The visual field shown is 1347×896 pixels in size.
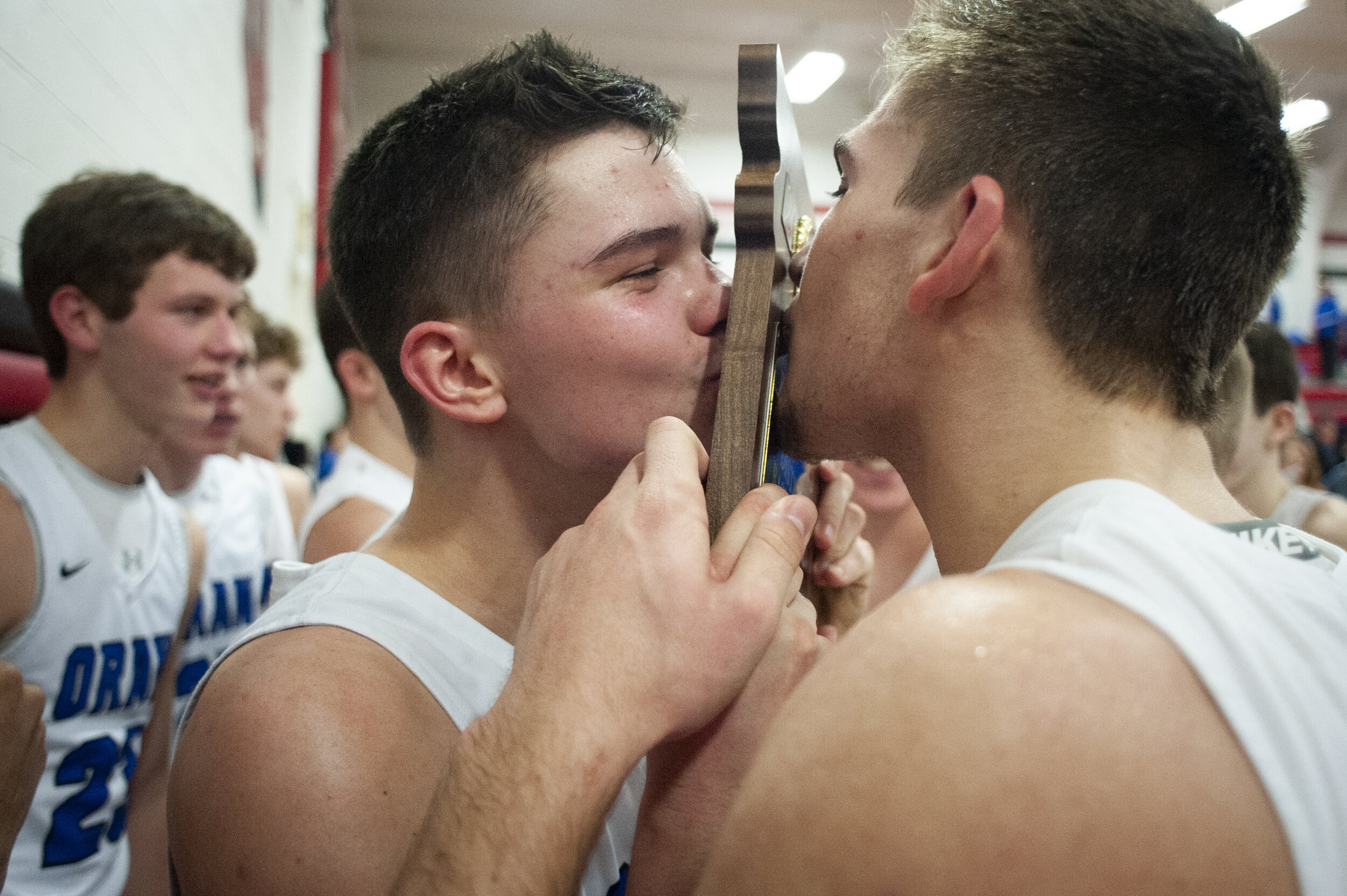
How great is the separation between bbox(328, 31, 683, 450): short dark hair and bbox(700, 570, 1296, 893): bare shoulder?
3.26 ft

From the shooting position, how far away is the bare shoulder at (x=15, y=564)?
6.41 feet

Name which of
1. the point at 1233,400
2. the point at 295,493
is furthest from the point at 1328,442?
the point at 295,493

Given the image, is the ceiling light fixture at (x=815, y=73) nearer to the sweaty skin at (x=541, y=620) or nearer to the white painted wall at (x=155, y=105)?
the white painted wall at (x=155, y=105)

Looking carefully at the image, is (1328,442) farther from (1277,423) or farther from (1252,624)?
(1252,624)

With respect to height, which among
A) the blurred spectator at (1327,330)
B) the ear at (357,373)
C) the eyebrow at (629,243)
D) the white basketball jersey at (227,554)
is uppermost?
the eyebrow at (629,243)

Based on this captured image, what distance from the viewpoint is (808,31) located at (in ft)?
30.1

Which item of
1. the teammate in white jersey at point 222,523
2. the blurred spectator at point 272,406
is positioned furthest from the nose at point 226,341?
the blurred spectator at point 272,406

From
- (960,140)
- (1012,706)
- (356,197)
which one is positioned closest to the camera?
(1012,706)

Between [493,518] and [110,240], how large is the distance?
1522mm

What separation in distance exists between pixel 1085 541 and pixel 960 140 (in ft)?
2.08

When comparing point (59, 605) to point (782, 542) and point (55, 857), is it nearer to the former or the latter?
point (55, 857)

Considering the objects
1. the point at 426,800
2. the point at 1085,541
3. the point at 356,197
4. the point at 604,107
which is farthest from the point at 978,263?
the point at 356,197

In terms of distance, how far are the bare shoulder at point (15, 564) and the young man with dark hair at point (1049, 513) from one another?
5.03 feet

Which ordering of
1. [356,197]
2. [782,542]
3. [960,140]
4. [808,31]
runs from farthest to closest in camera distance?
[808,31]
[356,197]
[960,140]
[782,542]
